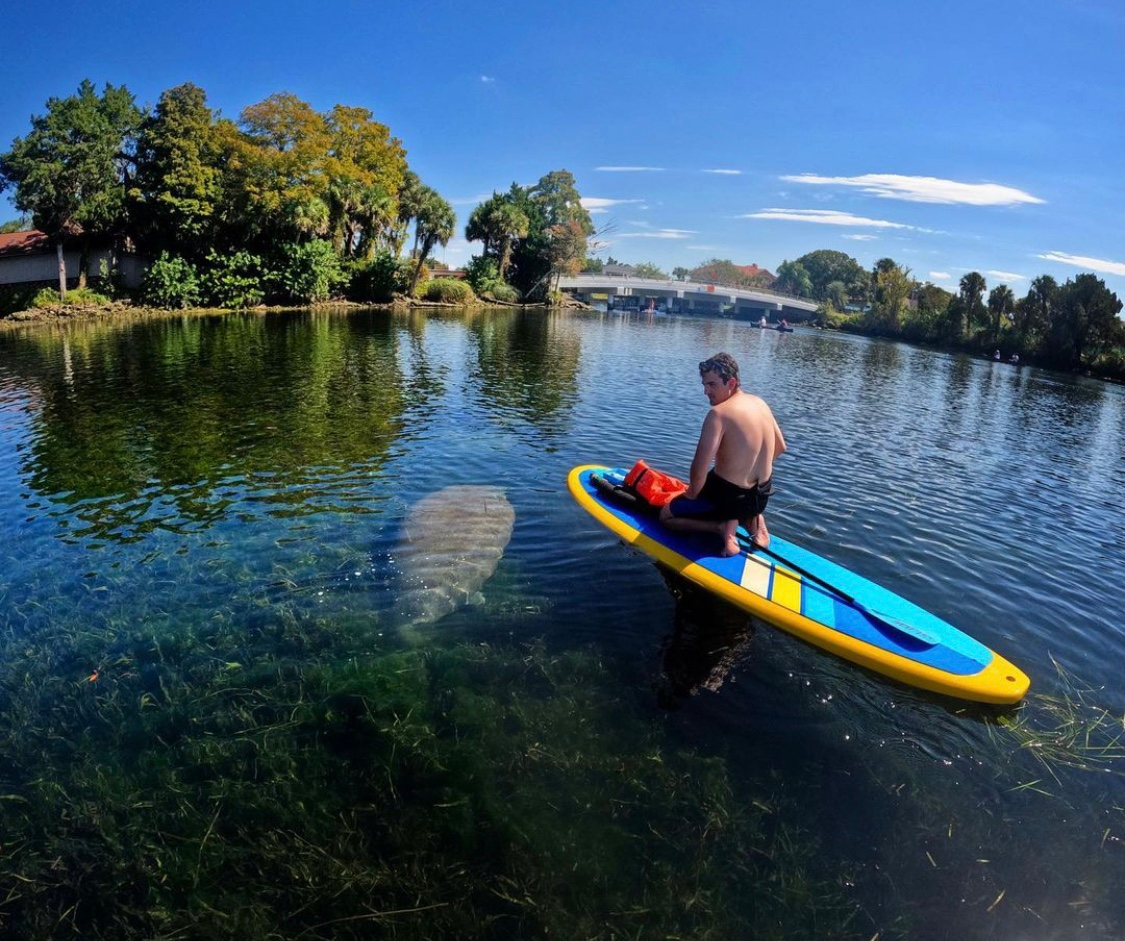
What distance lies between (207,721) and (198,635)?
1376 millimetres

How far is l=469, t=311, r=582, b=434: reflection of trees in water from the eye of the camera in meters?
18.3

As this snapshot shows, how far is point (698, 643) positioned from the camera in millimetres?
6883

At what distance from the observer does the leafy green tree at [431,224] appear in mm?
59463

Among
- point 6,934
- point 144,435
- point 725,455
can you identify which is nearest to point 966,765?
point 725,455

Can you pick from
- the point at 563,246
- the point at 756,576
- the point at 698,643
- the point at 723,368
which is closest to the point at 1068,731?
the point at 756,576

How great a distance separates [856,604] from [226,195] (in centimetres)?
4790

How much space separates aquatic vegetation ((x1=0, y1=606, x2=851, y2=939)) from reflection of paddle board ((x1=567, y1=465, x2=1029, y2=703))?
191 centimetres

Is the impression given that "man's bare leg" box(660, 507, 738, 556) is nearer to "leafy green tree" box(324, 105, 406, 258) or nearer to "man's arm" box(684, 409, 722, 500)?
"man's arm" box(684, 409, 722, 500)

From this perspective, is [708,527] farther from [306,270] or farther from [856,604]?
[306,270]

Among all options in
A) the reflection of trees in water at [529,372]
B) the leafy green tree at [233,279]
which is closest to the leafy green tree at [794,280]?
the reflection of trees in water at [529,372]

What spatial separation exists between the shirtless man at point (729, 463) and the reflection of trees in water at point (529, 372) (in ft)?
27.8

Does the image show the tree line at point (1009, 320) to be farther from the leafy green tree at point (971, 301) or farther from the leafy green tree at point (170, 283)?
→ the leafy green tree at point (170, 283)

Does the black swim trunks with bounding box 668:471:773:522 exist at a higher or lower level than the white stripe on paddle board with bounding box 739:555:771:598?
higher

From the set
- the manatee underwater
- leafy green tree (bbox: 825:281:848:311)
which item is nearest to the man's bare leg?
the manatee underwater
